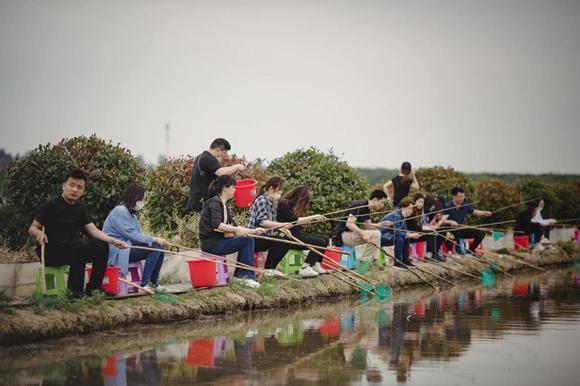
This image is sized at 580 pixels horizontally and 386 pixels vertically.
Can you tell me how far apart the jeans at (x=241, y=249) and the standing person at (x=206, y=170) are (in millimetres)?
987

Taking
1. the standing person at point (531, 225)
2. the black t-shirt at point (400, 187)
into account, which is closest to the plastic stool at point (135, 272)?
the black t-shirt at point (400, 187)

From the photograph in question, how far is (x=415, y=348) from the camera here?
31.1ft

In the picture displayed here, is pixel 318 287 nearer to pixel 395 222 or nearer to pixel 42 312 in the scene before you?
pixel 395 222

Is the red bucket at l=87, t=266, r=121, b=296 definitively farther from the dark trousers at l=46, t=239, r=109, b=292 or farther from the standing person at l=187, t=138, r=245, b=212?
the standing person at l=187, t=138, r=245, b=212

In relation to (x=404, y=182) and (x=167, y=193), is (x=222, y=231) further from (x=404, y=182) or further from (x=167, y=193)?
(x=404, y=182)

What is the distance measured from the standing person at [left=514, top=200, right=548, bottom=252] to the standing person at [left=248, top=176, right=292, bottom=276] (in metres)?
10.7

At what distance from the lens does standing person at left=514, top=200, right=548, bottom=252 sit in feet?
75.3

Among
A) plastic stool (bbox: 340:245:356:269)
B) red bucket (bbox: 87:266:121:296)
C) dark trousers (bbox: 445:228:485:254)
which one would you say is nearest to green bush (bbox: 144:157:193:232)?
plastic stool (bbox: 340:245:356:269)

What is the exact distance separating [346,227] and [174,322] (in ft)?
17.5

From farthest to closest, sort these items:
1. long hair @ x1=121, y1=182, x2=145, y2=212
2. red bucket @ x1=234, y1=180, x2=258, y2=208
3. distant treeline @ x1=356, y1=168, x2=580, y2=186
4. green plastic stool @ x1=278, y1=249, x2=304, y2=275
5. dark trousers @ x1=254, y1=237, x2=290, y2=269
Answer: distant treeline @ x1=356, y1=168, x2=580, y2=186, green plastic stool @ x1=278, y1=249, x2=304, y2=275, red bucket @ x1=234, y1=180, x2=258, y2=208, dark trousers @ x1=254, y1=237, x2=290, y2=269, long hair @ x1=121, y1=182, x2=145, y2=212

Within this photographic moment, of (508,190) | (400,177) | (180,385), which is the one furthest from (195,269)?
(508,190)

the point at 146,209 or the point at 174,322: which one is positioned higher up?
the point at 146,209

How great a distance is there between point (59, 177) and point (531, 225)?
42.0 feet

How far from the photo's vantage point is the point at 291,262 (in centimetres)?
1463
